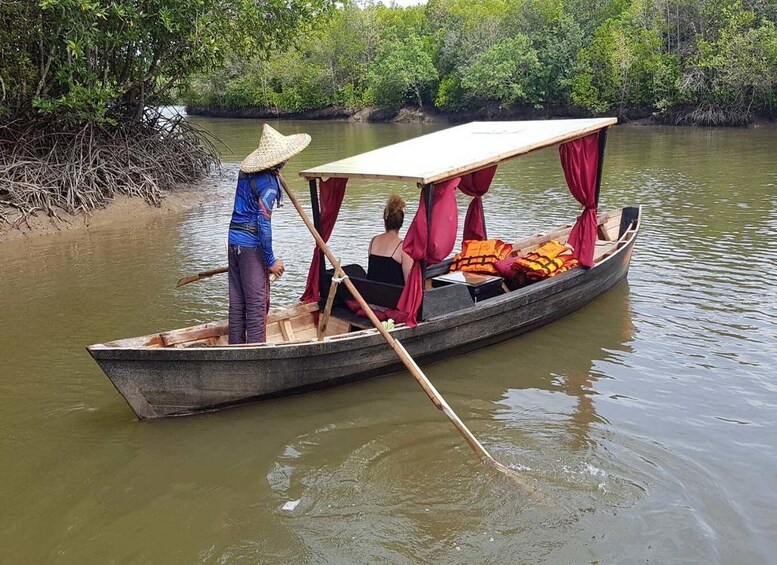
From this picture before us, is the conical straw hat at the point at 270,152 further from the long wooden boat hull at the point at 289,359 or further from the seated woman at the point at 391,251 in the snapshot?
the long wooden boat hull at the point at 289,359

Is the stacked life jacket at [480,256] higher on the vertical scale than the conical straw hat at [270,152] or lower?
lower

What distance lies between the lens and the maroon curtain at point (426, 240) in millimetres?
6281

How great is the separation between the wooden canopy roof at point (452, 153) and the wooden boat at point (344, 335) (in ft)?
0.06

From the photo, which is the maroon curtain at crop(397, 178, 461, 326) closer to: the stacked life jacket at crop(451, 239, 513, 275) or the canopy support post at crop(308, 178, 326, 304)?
the canopy support post at crop(308, 178, 326, 304)

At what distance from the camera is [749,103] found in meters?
30.3

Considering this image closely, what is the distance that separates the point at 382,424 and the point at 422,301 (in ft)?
4.05

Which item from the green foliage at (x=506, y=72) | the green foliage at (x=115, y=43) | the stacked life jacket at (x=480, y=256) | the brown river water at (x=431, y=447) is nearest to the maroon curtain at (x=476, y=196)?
the stacked life jacket at (x=480, y=256)

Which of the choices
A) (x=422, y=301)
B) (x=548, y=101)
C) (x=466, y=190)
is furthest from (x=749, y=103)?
(x=422, y=301)

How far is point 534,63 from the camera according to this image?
3909 cm

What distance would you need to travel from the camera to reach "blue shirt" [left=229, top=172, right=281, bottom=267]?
5.79 meters

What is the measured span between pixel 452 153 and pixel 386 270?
1.38 metres

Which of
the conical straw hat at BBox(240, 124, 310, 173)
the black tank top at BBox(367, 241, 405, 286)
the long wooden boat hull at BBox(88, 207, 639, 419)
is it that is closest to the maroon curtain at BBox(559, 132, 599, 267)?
the long wooden boat hull at BBox(88, 207, 639, 419)

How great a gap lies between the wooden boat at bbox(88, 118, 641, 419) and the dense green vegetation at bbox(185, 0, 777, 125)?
9.84m

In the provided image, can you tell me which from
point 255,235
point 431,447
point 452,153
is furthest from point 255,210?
point 431,447
